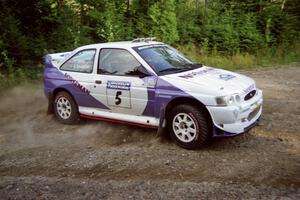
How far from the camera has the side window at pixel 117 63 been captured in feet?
24.1

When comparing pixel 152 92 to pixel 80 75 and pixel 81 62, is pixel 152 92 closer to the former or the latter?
pixel 80 75

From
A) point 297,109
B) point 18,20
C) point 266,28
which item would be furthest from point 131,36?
point 297,109

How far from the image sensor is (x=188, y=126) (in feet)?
21.7

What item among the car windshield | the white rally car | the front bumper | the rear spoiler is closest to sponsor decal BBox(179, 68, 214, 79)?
the white rally car

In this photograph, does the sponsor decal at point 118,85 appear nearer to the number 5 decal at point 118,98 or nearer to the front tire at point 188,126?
the number 5 decal at point 118,98

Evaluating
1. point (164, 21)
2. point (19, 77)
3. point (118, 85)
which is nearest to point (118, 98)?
point (118, 85)

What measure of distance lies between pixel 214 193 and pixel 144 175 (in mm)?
1124

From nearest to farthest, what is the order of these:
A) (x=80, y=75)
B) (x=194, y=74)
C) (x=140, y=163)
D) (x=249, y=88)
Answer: (x=140, y=163) < (x=249, y=88) < (x=194, y=74) < (x=80, y=75)

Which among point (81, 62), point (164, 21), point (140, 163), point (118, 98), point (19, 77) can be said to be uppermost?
point (164, 21)

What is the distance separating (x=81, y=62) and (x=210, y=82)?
9.43 feet

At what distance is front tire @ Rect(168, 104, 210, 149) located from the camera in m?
6.47

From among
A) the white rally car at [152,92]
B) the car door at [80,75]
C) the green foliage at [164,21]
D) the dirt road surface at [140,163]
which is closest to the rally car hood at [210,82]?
the white rally car at [152,92]

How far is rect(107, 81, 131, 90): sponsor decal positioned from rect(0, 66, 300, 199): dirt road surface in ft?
2.99

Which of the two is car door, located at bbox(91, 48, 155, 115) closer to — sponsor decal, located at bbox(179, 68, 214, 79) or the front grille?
sponsor decal, located at bbox(179, 68, 214, 79)
